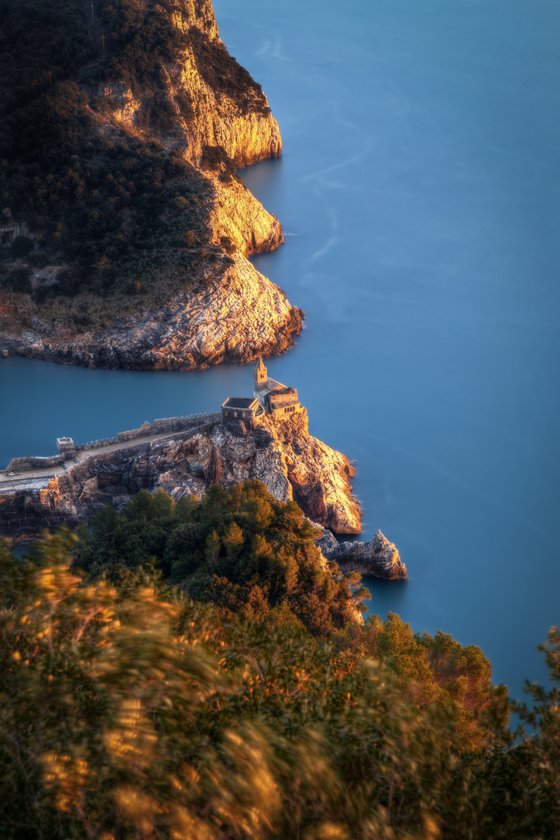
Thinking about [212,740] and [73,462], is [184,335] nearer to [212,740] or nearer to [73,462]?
[73,462]

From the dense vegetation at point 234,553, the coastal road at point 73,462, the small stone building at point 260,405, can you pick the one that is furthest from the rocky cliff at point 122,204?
the dense vegetation at point 234,553

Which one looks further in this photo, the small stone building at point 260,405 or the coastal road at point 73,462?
the small stone building at point 260,405

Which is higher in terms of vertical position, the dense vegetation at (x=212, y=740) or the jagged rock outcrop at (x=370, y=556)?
the jagged rock outcrop at (x=370, y=556)

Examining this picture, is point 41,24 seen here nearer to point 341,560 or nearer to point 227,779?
point 341,560

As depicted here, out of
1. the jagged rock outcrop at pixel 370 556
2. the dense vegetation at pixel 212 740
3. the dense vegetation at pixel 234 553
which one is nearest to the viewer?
the dense vegetation at pixel 212 740

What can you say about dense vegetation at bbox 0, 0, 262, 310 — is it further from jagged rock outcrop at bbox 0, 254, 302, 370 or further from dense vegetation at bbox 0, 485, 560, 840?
dense vegetation at bbox 0, 485, 560, 840

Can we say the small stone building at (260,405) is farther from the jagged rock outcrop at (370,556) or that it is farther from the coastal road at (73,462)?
the jagged rock outcrop at (370,556)

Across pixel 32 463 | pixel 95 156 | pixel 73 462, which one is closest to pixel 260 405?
pixel 73 462
